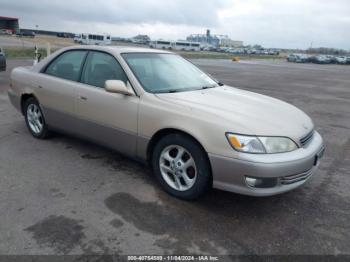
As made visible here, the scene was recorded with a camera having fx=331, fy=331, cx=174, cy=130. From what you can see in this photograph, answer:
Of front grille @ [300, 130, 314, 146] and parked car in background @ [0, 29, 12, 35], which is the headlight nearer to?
front grille @ [300, 130, 314, 146]

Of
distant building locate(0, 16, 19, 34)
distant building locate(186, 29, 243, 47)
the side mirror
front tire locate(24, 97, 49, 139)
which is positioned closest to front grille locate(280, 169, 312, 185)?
the side mirror

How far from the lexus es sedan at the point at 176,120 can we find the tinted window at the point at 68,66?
0.02m

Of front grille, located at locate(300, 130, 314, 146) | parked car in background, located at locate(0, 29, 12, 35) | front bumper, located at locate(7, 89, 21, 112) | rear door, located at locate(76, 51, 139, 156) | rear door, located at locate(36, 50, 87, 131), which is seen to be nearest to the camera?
front grille, located at locate(300, 130, 314, 146)

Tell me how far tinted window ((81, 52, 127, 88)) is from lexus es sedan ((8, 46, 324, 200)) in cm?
1

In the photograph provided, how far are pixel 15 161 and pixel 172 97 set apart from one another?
2.32 m

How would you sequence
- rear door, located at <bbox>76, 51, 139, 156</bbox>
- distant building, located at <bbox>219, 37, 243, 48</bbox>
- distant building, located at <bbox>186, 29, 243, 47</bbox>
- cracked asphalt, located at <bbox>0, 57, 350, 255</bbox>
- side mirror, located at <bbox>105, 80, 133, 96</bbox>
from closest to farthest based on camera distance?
cracked asphalt, located at <bbox>0, 57, 350, 255</bbox> → side mirror, located at <bbox>105, 80, 133, 96</bbox> → rear door, located at <bbox>76, 51, 139, 156</bbox> → distant building, located at <bbox>186, 29, 243, 47</bbox> → distant building, located at <bbox>219, 37, 243, 48</bbox>

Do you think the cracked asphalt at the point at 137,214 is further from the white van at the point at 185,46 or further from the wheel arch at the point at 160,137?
the white van at the point at 185,46

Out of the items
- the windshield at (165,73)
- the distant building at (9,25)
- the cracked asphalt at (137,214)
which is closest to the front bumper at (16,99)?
the cracked asphalt at (137,214)

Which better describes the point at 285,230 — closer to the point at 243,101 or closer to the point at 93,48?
the point at 243,101

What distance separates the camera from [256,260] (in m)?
2.63

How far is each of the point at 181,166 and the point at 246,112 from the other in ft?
2.85

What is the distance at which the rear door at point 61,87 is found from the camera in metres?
4.48

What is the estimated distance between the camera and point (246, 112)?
3.39m

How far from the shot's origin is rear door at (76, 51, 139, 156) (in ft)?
12.5
